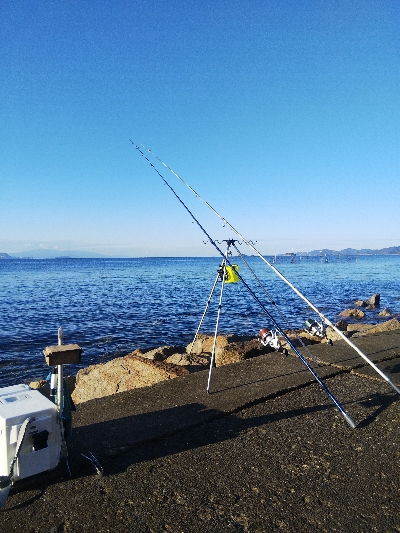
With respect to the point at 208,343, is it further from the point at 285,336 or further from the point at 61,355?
the point at 61,355

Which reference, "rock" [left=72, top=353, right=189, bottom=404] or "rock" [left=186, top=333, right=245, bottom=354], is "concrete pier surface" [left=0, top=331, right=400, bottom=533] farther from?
"rock" [left=186, top=333, right=245, bottom=354]

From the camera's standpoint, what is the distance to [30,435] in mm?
2828

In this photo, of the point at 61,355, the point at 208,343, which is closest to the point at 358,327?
the point at 208,343

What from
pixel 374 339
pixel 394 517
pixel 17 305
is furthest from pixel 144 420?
pixel 17 305

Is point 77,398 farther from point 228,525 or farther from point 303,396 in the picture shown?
point 228,525

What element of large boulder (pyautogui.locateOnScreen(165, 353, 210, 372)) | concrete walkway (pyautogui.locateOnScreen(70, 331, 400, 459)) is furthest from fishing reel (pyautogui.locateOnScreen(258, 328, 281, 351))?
large boulder (pyautogui.locateOnScreen(165, 353, 210, 372))

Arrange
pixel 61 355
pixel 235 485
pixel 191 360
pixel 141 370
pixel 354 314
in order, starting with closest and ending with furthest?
pixel 235 485 → pixel 61 355 → pixel 141 370 → pixel 191 360 → pixel 354 314

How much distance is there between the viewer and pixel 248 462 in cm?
325

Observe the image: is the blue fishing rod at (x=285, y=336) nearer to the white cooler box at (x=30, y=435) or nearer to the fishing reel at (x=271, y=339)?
the fishing reel at (x=271, y=339)

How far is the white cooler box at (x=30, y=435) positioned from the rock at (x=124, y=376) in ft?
9.91

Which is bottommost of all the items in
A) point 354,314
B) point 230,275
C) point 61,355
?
point 354,314

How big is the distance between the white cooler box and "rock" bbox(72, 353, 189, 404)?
3.02 m

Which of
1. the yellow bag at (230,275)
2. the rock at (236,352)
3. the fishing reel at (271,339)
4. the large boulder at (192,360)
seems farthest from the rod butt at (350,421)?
the large boulder at (192,360)

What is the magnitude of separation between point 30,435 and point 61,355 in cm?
59
